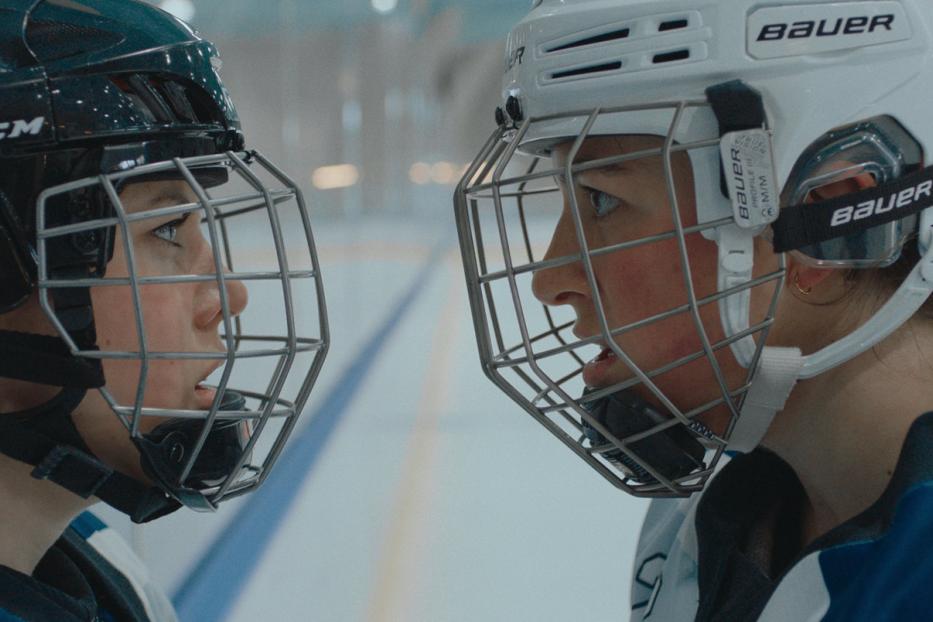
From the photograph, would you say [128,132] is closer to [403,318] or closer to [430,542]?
[430,542]

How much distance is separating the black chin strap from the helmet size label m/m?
26 cm

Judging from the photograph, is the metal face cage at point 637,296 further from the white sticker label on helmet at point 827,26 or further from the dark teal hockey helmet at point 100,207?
the dark teal hockey helmet at point 100,207

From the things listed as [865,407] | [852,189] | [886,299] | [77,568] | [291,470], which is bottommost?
[291,470]

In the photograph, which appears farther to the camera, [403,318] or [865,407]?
[403,318]

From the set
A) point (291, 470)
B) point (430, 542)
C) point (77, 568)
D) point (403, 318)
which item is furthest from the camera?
point (403, 318)

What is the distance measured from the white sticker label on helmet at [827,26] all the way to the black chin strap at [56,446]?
783mm

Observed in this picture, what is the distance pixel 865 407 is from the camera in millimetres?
978

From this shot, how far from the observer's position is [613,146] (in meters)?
1.01

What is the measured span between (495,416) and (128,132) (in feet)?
8.29

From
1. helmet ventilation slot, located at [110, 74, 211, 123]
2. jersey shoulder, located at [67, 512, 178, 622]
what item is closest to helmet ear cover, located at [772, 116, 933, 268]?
helmet ventilation slot, located at [110, 74, 211, 123]

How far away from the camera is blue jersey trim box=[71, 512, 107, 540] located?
4.29 feet

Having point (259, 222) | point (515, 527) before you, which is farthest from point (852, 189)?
point (259, 222)

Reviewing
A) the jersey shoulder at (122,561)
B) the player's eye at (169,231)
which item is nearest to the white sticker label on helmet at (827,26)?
the player's eye at (169,231)

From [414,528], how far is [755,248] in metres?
1.67
